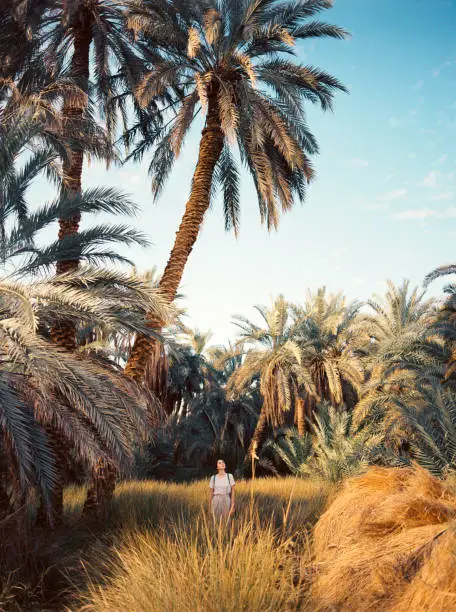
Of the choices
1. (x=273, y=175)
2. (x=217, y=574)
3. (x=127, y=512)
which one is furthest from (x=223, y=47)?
(x=217, y=574)

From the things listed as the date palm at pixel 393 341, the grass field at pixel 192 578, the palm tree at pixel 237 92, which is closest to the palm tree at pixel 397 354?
the date palm at pixel 393 341

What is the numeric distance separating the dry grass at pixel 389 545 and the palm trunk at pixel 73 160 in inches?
256

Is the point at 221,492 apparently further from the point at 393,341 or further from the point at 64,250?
the point at 393,341

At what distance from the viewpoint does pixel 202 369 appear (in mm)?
31281

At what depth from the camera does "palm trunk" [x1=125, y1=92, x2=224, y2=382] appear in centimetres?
1090

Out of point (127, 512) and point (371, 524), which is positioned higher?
point (371, 524)

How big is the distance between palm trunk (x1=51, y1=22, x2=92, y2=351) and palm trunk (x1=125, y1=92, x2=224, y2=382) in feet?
4.78

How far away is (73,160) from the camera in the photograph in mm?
12172

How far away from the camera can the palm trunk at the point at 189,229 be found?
1090 centimetres

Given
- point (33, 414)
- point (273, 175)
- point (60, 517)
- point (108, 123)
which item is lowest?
point (60, 517)

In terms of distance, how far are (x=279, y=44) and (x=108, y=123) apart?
5819mm

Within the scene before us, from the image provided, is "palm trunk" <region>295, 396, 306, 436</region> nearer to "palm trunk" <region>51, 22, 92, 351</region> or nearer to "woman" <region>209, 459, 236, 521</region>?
"palm trunk" <region>51, 22, 92, 351</region>

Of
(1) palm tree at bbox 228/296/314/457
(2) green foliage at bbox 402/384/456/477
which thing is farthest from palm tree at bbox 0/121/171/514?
(1) palm tree at bbox 228/296/314/457

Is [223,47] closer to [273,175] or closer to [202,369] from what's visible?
[273,175]
